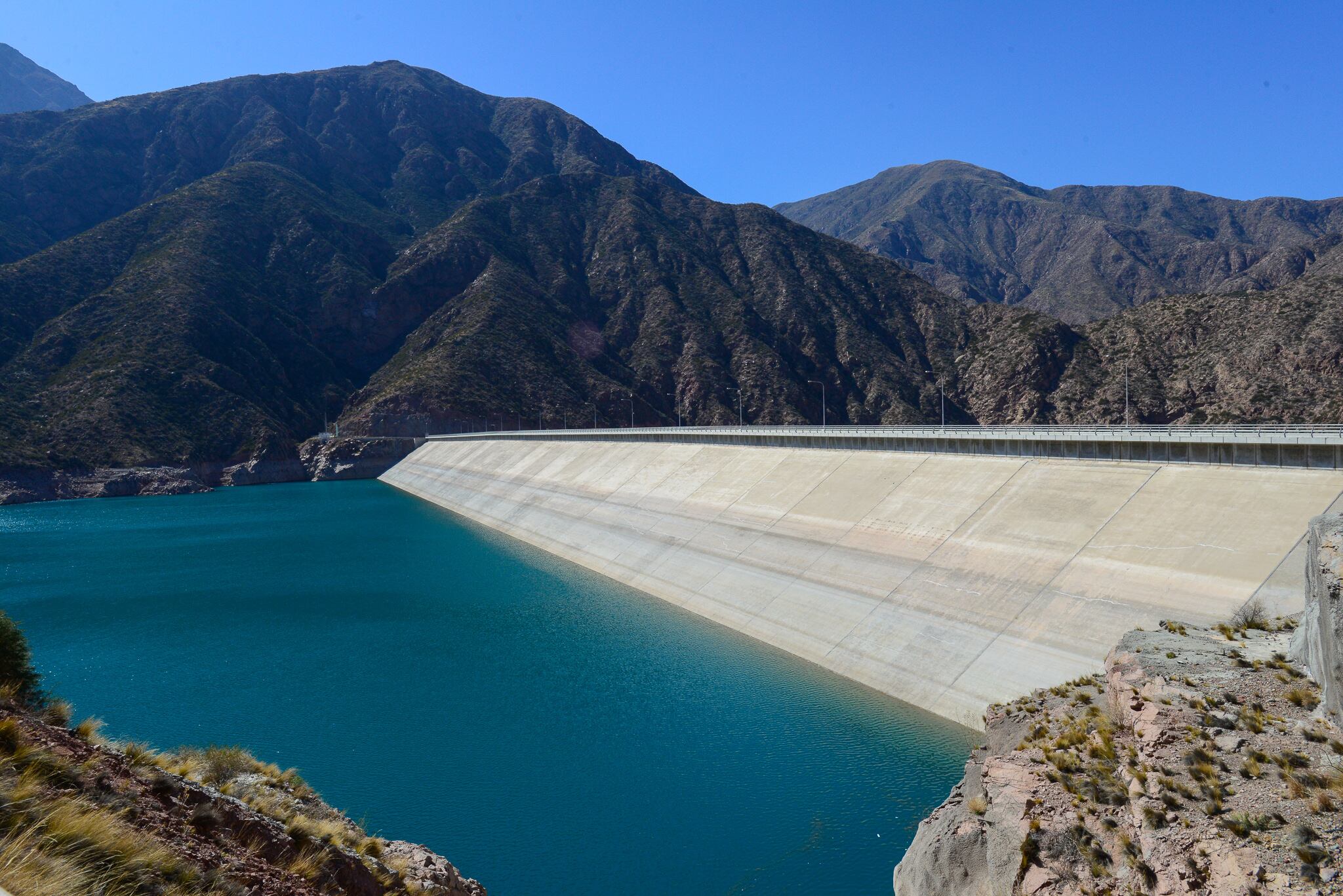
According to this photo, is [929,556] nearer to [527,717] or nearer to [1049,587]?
[1049,587]

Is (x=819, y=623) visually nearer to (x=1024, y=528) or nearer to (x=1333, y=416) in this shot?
(x=1024, y=528)

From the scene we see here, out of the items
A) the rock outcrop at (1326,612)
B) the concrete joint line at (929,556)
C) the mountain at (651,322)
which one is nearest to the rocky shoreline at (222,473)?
the mountain at (651,322)

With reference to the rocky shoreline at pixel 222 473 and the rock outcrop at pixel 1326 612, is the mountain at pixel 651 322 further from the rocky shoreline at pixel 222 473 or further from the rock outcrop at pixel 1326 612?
the rock outcrop at pixel 1326 612

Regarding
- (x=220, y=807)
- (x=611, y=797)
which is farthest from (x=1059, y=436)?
(x=220, y=807)

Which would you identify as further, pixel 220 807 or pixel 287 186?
pixel 287 186

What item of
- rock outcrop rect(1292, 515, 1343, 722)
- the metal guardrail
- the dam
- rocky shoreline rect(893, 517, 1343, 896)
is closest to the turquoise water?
the dam

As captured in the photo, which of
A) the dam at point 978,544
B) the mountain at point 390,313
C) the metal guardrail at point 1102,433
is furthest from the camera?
the mountain at point 390,313

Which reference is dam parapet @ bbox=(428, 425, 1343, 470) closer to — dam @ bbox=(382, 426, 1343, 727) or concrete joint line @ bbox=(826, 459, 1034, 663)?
dam @ bbox=(382, 426, 1343, 727)
